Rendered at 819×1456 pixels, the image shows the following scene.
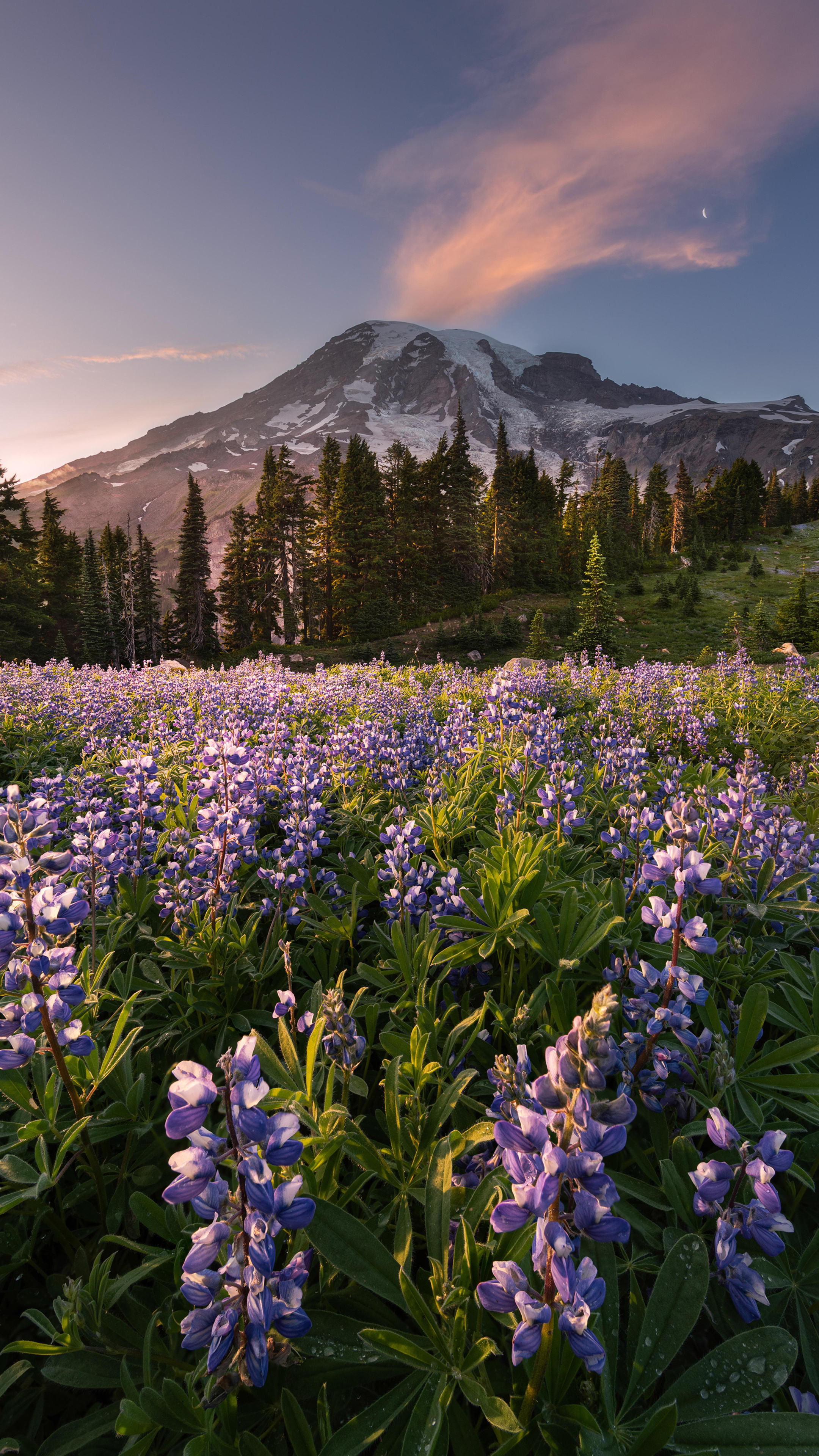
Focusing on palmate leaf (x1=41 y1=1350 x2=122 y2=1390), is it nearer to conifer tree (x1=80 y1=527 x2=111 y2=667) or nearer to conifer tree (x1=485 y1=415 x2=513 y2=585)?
conifer tree (x1=485 y1=415 x2=513 y2=585)

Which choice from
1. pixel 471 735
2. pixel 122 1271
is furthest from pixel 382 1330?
pixel 471 735

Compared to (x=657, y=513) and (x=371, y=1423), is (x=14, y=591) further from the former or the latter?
(x=657, y=513)

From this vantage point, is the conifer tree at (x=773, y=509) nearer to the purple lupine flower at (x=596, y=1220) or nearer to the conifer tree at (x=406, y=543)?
the conifer tree at (x=406, y=543)

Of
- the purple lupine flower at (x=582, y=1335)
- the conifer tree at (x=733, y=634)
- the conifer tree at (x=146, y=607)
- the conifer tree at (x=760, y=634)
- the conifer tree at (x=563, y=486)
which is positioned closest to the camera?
the purple lupine flower at (x=582, y=1335)

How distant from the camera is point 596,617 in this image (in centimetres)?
2638

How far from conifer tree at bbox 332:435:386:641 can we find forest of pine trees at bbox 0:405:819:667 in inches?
3.9

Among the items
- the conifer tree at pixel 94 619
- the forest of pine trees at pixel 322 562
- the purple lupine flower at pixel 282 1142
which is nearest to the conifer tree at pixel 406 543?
the forest of pine trees at pixel 322 562

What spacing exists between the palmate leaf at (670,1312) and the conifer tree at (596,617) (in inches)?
938

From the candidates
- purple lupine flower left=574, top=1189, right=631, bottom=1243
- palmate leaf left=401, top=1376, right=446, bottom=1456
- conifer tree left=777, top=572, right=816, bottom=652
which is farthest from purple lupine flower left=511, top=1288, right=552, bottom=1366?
conifer tree left=777, top=572, right=816, bottom=652

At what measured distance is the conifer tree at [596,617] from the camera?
25.2 metres

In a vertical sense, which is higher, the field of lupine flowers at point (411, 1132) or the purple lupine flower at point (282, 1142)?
the purple lupine flower at point (282, 1142)

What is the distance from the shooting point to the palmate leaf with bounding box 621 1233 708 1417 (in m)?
1.16

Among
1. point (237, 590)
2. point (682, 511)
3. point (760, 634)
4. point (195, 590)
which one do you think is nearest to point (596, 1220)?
point (760, 634)

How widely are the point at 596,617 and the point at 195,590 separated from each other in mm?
32169
